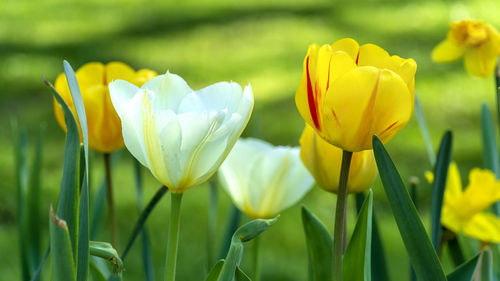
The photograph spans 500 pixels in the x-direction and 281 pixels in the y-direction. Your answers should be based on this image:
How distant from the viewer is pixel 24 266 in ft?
3.42

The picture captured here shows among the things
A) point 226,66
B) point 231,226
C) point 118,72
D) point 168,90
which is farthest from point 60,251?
point 226,66

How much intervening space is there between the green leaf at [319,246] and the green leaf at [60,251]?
0.26 meters

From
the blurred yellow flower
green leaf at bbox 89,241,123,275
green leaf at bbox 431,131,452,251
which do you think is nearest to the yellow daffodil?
the blurred yellow flower

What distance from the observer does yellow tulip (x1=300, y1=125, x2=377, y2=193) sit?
669 millimetres

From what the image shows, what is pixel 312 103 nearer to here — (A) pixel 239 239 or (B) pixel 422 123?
(A) pixel 239 239

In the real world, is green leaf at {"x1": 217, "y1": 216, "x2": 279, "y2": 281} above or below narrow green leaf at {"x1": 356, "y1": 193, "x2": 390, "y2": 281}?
above

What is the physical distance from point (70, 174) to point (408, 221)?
0.26 m

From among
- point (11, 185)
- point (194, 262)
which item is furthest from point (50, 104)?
point (194, 262)

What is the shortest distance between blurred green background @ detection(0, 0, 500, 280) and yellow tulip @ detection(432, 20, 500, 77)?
363 millimetres

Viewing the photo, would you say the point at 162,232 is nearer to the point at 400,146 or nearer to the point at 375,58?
the point at 400,146

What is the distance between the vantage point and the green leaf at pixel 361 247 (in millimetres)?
627

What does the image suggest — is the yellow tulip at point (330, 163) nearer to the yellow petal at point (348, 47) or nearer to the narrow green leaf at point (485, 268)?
the yellow petal at point (348, 47)

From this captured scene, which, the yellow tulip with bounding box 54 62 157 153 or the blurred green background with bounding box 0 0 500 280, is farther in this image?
the blurred green background with bounding box 0 0 500 280

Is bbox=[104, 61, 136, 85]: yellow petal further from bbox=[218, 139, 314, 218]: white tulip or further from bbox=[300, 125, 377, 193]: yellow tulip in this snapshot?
bbox=[300, 125, 377, 193]: yellow tulip
